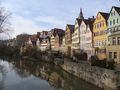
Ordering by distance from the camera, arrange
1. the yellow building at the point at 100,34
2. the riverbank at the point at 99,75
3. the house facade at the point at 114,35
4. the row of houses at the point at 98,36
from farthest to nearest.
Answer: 1. the yellow building at the point at 100,34
2. the row of houses at the point at 98,36
3. the house facade at the point at 114,35
4. the riverbank at the point at 99,75

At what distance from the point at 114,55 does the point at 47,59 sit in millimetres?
35913

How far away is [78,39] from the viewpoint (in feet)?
215

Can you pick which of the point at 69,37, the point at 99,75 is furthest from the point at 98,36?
the point at 69,37

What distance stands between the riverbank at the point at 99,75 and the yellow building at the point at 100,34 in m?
7.98

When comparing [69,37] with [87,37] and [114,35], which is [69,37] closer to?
[87,37]

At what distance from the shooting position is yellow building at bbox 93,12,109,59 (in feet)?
158

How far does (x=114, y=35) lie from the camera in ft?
128

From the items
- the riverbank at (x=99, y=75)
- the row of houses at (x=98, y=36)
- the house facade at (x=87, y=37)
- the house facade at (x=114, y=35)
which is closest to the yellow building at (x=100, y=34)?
the row of houses at (x=98, y=36)

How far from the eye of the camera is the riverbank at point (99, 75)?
2725 cm

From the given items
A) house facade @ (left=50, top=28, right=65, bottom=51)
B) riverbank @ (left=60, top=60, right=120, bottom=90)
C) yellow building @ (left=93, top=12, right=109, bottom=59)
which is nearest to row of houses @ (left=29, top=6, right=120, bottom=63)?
yellow building @ (left=93, top=12, right=109, bottom=59)

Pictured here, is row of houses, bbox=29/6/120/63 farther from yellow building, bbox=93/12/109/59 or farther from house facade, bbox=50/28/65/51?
house facade, bbox=50/28/65/51

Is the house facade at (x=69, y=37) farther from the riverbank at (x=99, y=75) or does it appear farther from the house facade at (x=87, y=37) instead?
the riverbank at (x=99, y=75)

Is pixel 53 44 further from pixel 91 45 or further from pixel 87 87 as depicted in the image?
pixel 87 87

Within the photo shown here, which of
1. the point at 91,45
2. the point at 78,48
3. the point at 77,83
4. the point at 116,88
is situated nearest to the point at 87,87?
the point at 77,83
